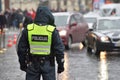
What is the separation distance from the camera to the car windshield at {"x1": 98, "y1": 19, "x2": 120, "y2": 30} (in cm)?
1992

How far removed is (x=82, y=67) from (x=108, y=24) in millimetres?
4901

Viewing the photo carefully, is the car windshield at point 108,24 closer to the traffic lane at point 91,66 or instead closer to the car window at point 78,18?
the traffic lane at point 91,66

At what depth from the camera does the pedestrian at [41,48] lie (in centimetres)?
770

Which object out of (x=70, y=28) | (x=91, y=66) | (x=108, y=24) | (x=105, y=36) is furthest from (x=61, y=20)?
(x=91, y=66)

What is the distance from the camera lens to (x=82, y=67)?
1554cm

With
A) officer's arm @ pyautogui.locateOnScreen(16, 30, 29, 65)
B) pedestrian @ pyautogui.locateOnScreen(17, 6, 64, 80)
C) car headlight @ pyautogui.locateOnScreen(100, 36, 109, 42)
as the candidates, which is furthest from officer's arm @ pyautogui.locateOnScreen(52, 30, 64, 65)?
car headlight @ pyautogui.locateOnScreen(100, 36, 109, 42)

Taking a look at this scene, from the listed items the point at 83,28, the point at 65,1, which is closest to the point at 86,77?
the point at 83,28

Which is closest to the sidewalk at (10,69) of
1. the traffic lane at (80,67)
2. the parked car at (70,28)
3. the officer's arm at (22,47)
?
the traffic lane at (80,67)

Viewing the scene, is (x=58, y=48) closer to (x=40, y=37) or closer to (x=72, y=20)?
(x=40, y=37)

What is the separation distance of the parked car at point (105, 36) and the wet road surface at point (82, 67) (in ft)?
1.21

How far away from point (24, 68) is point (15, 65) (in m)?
8.48

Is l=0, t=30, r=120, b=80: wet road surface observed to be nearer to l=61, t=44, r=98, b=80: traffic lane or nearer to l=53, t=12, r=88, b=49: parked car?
l=61, t=44, r=98, b=80: traffic lane

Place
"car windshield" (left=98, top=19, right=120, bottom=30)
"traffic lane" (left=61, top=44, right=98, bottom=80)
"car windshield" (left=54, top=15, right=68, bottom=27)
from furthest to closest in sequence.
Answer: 1. "car windshield" (left=54, top=15, right=68, bottom=27)
2. "car windshield" (left=98, top=19, right=120, bottom=30)
3. "traffic lane" (left=61, top=44, right=98, bottom=80)

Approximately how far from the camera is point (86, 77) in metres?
13.2
